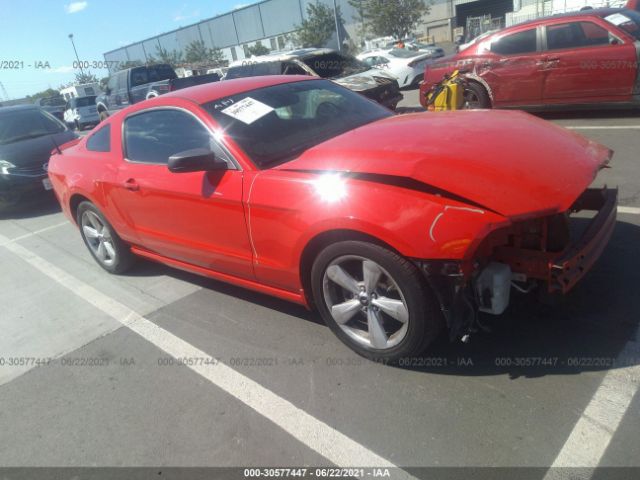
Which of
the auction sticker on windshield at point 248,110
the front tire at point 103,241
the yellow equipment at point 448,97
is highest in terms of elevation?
the auction sticker on windshield at point 248,110

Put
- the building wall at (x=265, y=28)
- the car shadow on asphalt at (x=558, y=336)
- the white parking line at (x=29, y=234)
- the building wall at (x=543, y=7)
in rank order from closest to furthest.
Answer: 1. the car shadow on asphalt at (x=558, y=336)
2. the white parking line at (x=29, y=234)
3. the building wall at (x=543, y=7)
4. the building wall at (x=265, y=28)

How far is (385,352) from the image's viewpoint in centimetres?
262

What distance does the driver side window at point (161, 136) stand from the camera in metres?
3.25

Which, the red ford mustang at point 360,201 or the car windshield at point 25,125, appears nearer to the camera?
the red ford mustang at point 360,201

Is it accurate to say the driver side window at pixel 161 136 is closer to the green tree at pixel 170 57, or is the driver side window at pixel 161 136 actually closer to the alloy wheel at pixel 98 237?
the alloy wheel at pixel 98 237

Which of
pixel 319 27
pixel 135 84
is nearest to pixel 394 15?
pixel 319 27

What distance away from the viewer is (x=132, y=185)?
363cm

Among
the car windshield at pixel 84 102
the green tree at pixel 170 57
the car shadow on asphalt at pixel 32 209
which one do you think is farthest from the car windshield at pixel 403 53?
the green tree at pixel 170 57

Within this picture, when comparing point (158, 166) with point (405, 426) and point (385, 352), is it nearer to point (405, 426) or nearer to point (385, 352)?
point (385, 352)

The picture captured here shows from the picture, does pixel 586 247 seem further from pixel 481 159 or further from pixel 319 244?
pixel 319 244

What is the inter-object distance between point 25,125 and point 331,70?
20.5ft

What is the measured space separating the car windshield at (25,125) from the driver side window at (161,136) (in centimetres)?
522

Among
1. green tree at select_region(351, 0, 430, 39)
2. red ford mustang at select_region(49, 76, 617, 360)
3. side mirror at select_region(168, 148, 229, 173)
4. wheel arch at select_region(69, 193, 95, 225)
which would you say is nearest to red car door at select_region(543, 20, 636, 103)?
red ford mustang at select_region(49, 76, 617, 360)

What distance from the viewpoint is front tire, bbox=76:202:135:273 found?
14.2 ft
